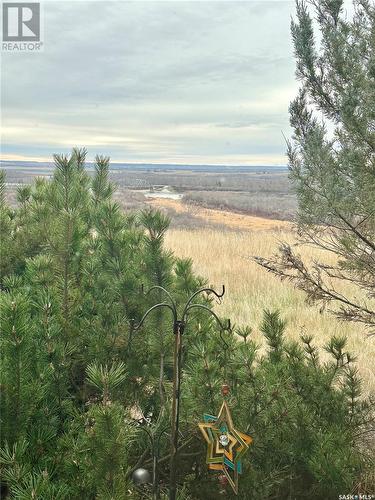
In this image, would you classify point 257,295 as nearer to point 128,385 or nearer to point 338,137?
point 338,137

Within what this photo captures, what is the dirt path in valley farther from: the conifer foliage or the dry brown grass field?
the conifer foliage

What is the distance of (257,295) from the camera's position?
7.67 meters

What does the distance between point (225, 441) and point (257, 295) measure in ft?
20.6

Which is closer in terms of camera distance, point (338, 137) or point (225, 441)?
point (225, 441)

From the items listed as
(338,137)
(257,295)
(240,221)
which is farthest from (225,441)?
(240,221)

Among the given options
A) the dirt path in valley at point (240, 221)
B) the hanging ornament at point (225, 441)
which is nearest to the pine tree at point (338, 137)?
the hanging ornament at point (225, 441)

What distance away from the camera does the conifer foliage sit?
1.55 m

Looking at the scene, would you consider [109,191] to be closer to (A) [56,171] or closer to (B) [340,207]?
(A) [56,171]

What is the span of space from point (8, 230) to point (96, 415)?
1.83m

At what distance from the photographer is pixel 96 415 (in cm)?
138

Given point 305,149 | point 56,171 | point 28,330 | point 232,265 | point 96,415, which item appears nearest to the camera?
point 96,415

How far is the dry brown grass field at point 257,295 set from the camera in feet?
17.7

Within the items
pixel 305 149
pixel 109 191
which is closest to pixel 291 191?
pixel 305 149

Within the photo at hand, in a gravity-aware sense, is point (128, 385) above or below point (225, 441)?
below
